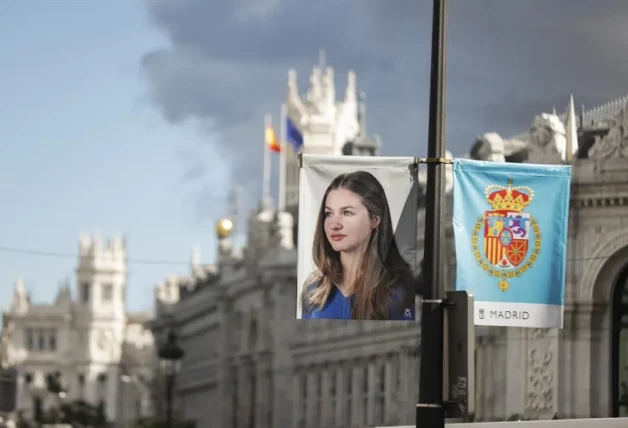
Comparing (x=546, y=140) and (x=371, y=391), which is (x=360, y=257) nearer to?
(x=546, y=140)

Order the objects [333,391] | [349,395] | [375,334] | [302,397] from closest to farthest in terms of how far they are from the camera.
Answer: [375,334], [349,395], [333,391], [302,397]

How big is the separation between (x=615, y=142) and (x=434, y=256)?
40.6 meters

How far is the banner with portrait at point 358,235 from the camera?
14305mm

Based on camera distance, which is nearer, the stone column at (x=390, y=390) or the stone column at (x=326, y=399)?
the stone column at (x=390, y=390)

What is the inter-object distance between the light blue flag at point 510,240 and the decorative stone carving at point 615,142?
38.5 metres

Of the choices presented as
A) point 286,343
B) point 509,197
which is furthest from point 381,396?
point 509,197

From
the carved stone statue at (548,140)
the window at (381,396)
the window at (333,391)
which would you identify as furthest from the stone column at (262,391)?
the carved stone statue at (548,140)

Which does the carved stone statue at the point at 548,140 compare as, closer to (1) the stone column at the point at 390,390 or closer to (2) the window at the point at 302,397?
(1) the stone column at the point at 390,390

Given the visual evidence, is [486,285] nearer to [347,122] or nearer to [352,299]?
[352,299]

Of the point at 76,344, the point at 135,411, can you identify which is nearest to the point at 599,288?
the point at 135,411

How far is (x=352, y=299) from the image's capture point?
14.6m

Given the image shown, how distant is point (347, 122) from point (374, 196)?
92312mm

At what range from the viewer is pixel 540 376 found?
2111 inches

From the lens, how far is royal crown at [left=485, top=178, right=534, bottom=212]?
14.4m
